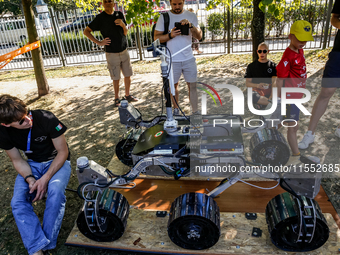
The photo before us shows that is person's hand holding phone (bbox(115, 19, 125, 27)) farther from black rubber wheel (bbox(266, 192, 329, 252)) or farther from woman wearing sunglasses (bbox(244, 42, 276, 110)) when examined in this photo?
black rubber wheel (bbox(266, 192, 329, 252))

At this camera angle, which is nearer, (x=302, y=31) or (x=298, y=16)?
(x=302, y=31)

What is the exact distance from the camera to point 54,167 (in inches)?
122

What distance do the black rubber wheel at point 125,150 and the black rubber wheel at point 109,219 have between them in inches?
46.7

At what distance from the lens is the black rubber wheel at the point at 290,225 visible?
2.52 m

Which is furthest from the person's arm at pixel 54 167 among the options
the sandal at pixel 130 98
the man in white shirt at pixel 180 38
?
the sandal at pixel 130 98

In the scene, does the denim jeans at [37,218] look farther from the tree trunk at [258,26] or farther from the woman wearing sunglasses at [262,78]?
the tree trunk at [258,26]

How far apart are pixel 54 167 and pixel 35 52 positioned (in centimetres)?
480

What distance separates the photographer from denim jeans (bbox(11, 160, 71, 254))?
107 inches

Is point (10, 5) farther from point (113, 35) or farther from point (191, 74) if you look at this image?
point (191, 74)

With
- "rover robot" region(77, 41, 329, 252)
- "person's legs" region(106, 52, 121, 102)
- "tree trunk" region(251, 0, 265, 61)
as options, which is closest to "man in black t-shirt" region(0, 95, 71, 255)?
"rover robot" region(77, 41, 329, 252)

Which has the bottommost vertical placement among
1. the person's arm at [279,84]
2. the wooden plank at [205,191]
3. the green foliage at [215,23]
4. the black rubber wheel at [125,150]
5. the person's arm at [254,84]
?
the wooden plank at [205,191]

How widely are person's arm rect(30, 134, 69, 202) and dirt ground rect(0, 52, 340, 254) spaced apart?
1.93 ft

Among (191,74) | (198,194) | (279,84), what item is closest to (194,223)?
(198,194)

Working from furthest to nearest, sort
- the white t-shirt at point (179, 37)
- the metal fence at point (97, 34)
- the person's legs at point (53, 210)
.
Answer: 1. the metal fence at point (97, 34)
2. the white t-shirt at point (179, 37)
3. the person's legs at point (53, 210)
